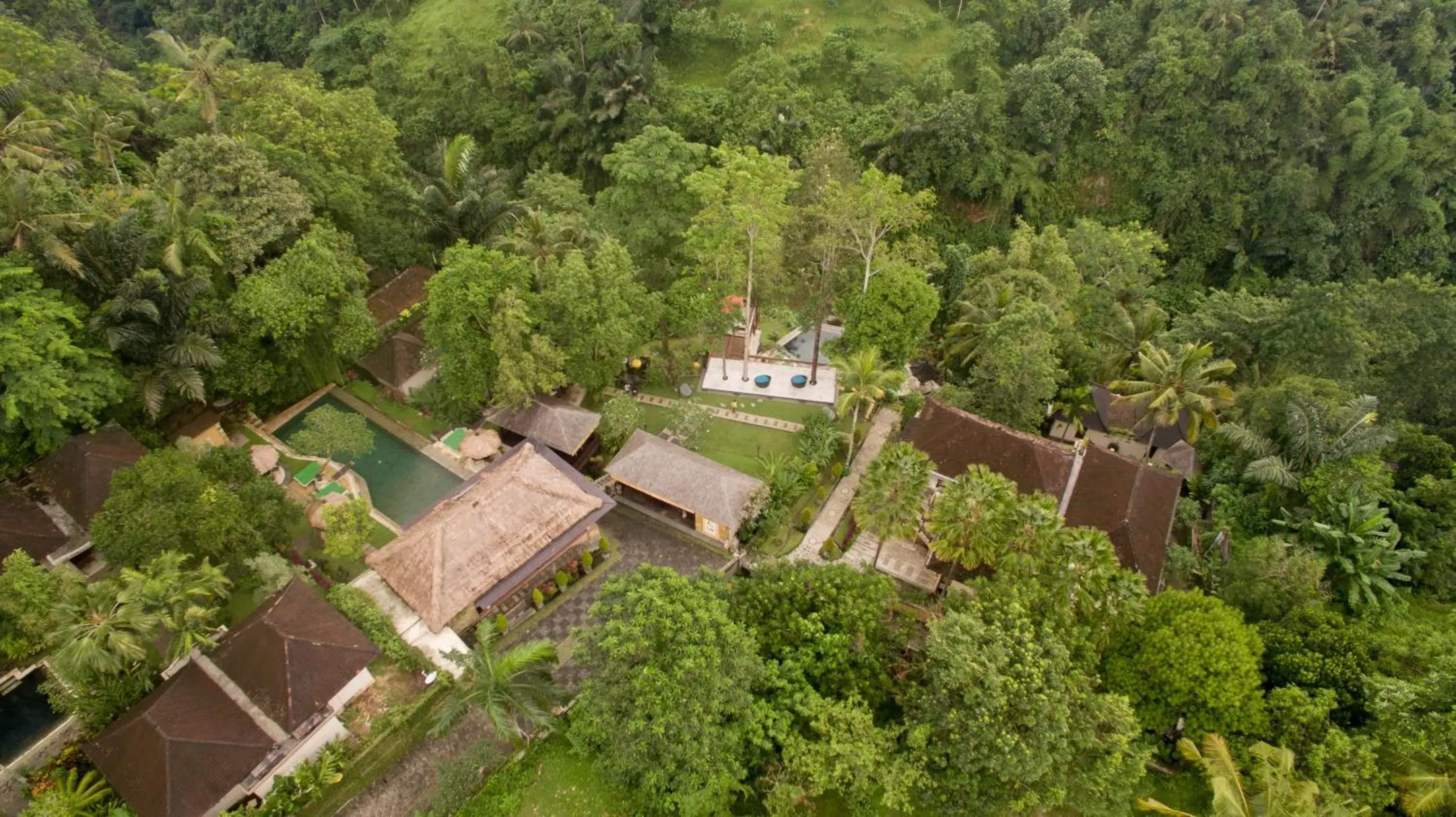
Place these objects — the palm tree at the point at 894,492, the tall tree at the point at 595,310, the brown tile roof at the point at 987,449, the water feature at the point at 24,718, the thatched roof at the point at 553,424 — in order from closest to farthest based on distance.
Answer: the water feature at the point at 24,718 < the palm tree at the point at 894,492 < the brown tile roof at the point at 987,449 < the thatched roof at the point at 553,424 < the tall tree at the point at 595,310

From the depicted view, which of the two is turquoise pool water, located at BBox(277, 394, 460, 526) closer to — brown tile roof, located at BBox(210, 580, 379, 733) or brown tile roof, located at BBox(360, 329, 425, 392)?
brown tile roof, located at BBox(360, 329, 425, 392)

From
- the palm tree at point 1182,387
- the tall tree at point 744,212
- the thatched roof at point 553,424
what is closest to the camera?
the thatched roof at point 553,424

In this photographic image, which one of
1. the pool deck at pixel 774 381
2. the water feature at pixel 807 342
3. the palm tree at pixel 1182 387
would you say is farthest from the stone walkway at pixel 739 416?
the palm tree at pixel 1182 387

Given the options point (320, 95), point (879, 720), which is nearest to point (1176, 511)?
point (879, 720)

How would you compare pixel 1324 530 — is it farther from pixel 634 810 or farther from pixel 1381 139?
pixel 1381 139

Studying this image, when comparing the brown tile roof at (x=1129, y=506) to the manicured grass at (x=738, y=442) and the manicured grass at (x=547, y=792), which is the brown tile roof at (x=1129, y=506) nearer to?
the manicured grass at (x=738, y=442)

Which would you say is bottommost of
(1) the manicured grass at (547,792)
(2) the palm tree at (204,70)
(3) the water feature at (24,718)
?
(3) the water feature at (24,718)

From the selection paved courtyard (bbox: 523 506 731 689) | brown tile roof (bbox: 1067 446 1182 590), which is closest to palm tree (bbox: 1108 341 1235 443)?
brown tile roof (bbox: 1067 446 1182 590)
